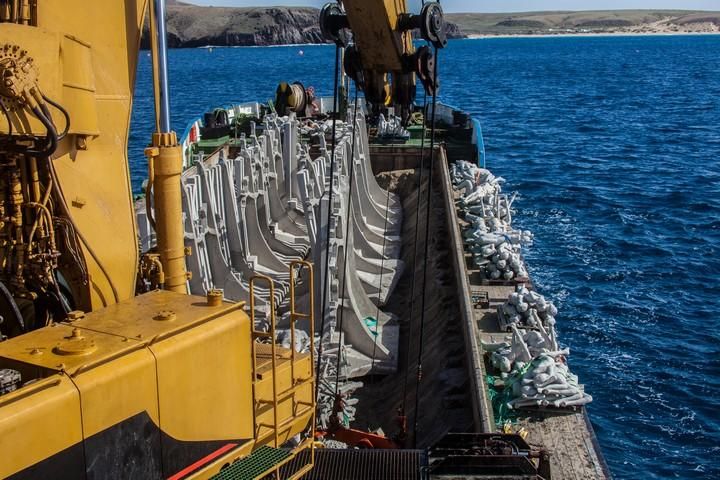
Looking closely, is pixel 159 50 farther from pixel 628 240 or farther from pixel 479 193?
pixel 628 240

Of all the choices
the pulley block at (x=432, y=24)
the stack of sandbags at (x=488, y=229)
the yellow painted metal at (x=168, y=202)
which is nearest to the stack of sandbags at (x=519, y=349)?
the stack of sandbags at (x=488, y=229)

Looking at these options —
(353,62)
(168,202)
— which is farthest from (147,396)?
(353,62)

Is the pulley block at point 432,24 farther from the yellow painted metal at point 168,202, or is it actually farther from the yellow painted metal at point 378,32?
the yellow painted metal at point 168,202

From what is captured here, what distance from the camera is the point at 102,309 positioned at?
7289 mm

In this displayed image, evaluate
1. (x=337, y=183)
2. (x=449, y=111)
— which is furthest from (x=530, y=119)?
(x=337, y=183)

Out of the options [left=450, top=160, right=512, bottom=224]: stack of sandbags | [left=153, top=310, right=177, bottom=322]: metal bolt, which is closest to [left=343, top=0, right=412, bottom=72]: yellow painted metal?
[left=153, top=310, right=177, bottom=322]: metal bolt

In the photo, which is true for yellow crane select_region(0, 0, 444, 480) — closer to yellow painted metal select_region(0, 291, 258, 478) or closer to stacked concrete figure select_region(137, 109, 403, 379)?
yellow painted metal select_region(0, 291, 258, 478)

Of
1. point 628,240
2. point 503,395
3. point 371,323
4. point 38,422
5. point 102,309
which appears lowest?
point 628,240

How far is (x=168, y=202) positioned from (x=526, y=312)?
9854 millimetres

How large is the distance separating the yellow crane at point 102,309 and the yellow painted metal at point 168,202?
1 centimetres

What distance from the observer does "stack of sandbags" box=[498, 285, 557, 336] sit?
1630 centimetres

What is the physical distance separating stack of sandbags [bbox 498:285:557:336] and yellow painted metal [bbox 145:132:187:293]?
9255mm

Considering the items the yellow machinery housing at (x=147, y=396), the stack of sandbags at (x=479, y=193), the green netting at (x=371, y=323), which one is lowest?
the green netting at (x=371, y=323)

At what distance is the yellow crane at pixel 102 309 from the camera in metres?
6.04
